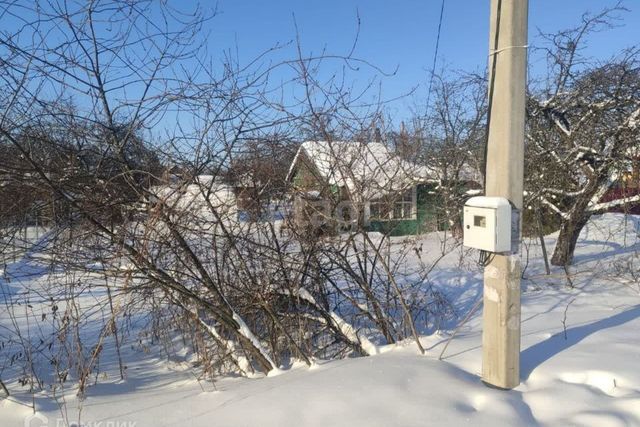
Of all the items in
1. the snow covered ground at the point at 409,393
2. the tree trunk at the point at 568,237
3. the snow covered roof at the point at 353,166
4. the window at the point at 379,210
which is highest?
the snow covered roof at the point at 353,166

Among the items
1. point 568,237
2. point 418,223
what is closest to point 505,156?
point 418,223

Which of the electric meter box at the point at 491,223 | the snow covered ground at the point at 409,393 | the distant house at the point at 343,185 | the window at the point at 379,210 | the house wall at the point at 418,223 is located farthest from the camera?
the house wall at the point at 418,223

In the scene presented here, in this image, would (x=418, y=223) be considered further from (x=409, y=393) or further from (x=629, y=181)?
(x=409, y=393)

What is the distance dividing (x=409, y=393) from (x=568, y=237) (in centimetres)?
799

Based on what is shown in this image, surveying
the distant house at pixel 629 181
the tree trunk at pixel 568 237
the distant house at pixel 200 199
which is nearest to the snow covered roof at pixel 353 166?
the distant house at pixel 200 199

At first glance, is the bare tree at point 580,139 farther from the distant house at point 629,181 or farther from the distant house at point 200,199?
the distant house at point 200,199

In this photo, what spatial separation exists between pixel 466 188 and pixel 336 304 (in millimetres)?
7987

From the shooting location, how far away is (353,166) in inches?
179

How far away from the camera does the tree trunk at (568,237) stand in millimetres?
8969

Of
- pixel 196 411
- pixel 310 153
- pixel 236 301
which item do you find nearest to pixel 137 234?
pixel 236 301

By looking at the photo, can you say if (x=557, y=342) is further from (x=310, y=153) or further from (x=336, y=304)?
(x=310, y=153)

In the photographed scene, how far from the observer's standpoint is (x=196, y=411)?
2.94 m

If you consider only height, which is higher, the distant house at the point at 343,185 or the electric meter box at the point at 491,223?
the distant house at the point at 343,185

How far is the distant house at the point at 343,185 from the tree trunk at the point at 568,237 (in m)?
5.77
